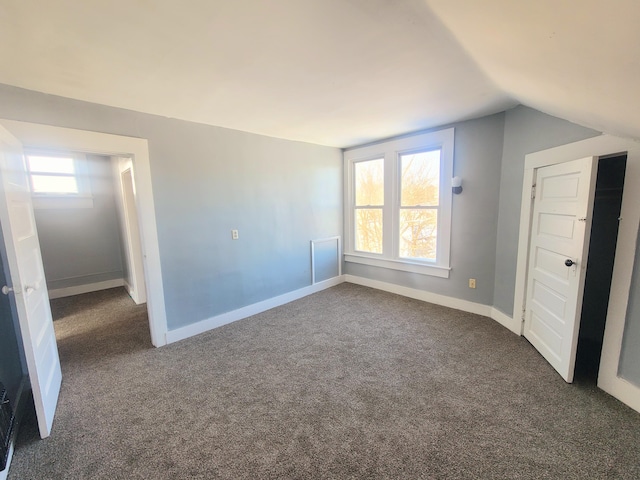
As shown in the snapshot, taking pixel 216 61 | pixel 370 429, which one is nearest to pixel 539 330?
pixel 370 429

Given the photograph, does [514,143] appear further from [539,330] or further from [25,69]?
[25,69]

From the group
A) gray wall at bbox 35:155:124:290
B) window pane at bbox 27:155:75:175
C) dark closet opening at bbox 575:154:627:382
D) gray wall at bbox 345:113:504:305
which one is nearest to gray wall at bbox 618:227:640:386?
dark closet opening at bbox 575:154:627:382

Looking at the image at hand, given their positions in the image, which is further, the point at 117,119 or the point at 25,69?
the point at 117,119

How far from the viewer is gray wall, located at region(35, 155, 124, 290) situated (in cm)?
425

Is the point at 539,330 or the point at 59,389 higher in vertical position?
the point at 539,330

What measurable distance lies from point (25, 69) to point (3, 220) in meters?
1.01

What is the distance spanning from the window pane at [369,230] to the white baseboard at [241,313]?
817mm

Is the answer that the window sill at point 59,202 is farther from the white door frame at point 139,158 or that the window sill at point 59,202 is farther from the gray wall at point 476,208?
the gray wall at point 476,208

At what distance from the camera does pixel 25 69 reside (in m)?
1.72

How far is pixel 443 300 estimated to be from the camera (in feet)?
12.0

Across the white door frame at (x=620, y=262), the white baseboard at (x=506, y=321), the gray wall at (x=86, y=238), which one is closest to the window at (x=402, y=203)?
the white baseboard at (x=506, y=321)

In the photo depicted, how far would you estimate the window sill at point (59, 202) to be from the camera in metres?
4.10

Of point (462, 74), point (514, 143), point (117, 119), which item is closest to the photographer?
point (462, 74)

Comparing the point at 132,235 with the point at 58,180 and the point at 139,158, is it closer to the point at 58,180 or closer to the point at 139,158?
the point at 58,180
